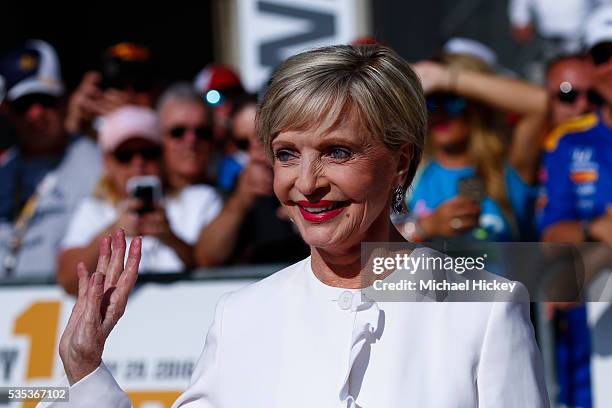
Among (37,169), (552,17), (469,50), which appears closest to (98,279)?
(37,169)

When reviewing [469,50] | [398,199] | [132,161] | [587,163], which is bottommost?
[398,199]

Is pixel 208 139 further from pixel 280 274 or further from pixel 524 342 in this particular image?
pixel 524 342

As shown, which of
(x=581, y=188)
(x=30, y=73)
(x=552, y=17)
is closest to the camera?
(x=581, y=188)

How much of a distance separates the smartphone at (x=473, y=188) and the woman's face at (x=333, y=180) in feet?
7.61

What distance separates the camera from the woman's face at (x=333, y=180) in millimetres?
2178

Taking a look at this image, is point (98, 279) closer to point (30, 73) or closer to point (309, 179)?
point (309, 179)

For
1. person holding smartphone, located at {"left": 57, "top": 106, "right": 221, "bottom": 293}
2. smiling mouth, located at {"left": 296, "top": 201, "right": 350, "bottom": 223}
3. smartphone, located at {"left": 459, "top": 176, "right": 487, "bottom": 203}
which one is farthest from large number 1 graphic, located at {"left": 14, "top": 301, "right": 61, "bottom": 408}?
smiling mouth, located at {"left": 296, "top": 201, "right": 350, "bottom": 223}

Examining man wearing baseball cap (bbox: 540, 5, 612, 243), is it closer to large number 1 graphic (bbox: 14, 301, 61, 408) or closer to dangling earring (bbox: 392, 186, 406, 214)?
dangling earring (bbox: 392, 186, 406, 214)

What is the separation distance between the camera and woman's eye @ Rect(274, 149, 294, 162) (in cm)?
224

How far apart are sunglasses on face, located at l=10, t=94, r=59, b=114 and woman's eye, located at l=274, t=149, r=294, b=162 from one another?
11.6ft

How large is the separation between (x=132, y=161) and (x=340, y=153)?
2.84m

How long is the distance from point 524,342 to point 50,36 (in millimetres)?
6503

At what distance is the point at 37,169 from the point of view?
210 inches

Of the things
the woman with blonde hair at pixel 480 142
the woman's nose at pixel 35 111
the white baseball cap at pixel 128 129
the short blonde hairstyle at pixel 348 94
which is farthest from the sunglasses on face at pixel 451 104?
the short blonde hairstyle at pixel 348 94
